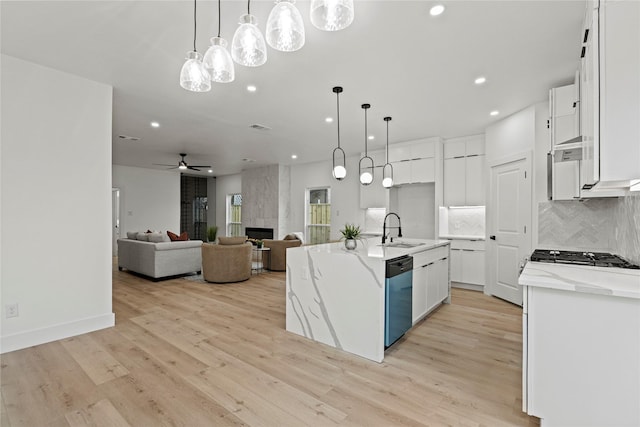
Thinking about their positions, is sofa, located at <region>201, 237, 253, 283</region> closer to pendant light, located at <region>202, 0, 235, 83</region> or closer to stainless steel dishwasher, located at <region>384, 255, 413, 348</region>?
stainless steel dishwasher, located at <region>384, 255, 413, 348</region>

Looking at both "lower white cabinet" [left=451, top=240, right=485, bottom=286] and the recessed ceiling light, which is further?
"lower white cabinet" [left=451, top=240, right=485, bottom=286]

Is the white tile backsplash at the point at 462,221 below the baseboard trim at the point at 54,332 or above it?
above

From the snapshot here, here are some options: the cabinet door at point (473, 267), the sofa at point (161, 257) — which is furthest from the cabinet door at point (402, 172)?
the sofa at point (161, 257)

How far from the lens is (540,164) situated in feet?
13.1

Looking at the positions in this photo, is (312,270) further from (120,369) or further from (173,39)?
(173,39)

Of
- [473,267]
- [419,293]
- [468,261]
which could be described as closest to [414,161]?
[468,261]

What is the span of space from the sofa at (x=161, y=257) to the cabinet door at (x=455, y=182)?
5.17 metres

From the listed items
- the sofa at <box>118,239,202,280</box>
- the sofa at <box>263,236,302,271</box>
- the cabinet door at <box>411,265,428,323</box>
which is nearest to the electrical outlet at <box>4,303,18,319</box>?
the sofa at <box>118,239,202,280</box>

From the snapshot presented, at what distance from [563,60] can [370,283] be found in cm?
287

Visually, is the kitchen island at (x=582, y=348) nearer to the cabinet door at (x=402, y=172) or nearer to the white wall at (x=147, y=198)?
the cabinet door at (x=402, y=172)

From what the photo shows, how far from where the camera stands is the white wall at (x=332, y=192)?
7.76 meters

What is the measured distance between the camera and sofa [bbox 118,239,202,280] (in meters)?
5.64

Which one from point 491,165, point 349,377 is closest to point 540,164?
point 491,165

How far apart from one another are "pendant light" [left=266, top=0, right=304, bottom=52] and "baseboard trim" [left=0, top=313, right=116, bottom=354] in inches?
143
